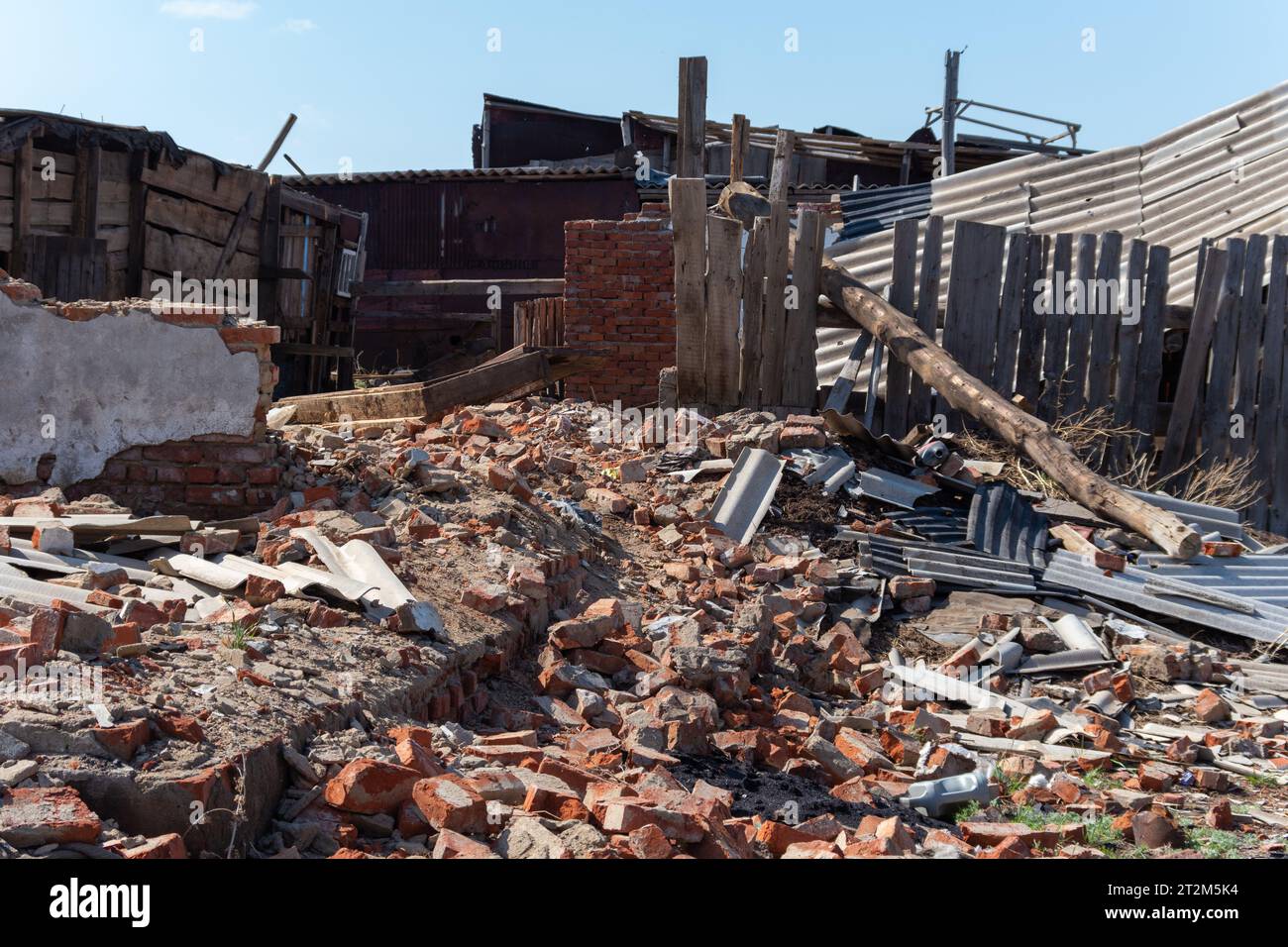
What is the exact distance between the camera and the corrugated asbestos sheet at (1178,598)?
590 cm

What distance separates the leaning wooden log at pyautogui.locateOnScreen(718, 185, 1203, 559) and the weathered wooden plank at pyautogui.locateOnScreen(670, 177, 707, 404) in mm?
387

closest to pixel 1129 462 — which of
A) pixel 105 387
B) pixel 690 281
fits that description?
pixel 690 281

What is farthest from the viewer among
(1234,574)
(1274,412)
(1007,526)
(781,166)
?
(781,166)

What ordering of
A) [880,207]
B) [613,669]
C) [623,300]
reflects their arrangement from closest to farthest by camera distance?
1. [613,669]
2. [623,300]
3. [880,207]

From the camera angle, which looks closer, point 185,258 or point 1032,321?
point 1032,321

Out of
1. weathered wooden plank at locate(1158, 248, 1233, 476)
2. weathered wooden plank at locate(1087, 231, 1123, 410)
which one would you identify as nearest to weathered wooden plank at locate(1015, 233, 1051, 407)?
weathered wooden plank at locate(1087, 231, 1123, 410)

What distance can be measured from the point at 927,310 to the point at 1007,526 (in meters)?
1.89

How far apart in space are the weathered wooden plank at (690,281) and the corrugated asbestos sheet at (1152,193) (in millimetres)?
1307

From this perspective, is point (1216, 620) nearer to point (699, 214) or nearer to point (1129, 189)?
point (699, 214)

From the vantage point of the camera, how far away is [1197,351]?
786 centimetres

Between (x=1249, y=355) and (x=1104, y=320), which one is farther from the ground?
(x=1104, y=320)

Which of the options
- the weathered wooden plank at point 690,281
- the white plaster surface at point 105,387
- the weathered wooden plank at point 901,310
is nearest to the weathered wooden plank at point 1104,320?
the weathered wooden plank at point 901,310

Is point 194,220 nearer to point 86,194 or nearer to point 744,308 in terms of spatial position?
point 86,194
